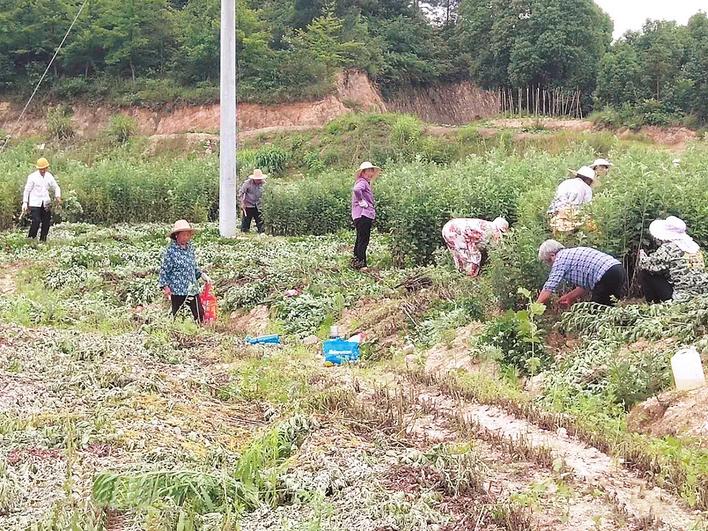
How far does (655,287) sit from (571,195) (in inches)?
66.3

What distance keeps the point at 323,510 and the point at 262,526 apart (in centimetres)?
26

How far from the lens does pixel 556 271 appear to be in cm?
713

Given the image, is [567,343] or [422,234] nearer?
[567,343]

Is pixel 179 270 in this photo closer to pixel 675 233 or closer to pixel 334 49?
pixel 675 233

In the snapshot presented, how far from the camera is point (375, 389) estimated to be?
223 inches

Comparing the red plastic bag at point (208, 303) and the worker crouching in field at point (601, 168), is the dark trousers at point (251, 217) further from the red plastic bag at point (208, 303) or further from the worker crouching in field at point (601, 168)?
the worker crouching in field at point (601, 168)

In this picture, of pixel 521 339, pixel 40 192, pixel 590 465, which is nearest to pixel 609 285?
pixel 521 339

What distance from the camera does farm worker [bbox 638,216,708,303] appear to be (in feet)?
22.7

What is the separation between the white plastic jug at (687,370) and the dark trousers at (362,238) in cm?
588

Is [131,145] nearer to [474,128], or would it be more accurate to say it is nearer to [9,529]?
[474,128]

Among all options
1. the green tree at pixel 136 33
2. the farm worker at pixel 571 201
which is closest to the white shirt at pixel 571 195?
the farm worker at pixel 571 201

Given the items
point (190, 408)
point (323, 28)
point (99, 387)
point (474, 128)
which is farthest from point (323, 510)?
point (323, 28)

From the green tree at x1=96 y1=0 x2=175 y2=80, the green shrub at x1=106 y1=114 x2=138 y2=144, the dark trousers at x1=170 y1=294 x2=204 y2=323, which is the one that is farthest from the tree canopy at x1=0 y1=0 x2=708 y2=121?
the dark trousers at x1=170 y1=294 x2=204 y2=323

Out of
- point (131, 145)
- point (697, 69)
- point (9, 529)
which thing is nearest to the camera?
point (9, 529)
